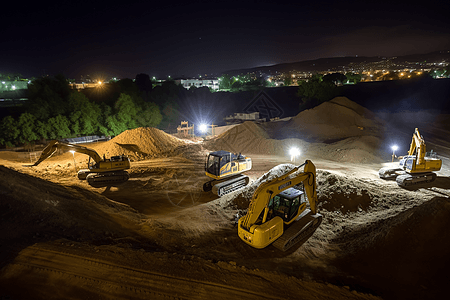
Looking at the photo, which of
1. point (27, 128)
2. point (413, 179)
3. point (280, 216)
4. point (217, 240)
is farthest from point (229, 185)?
point (27, 128)

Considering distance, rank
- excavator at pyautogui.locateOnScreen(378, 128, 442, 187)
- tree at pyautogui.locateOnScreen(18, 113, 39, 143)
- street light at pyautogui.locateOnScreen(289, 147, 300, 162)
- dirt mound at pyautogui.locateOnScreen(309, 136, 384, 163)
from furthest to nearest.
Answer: tree at pyautogui.locateOnScreen(18, 113, 39, 143), street light at pyautogui.locateOnScreen(289, 147, 300, 162), dirt mound at pyautogui.locateOnScreen(309, 136, 384, 163), excavator at pyautogui.locateOnScreen(378, 128, 442, 187)

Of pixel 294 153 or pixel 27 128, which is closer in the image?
pixel 294 153

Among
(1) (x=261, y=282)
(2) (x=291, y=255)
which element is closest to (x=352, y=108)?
(2) (x=291, y=255)

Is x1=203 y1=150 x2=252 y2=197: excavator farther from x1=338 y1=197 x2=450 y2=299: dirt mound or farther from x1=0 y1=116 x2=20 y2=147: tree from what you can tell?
x1=0 y1=116 x2=20 y2=147: tree

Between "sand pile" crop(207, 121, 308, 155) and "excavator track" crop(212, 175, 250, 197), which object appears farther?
"sand pile" crop(207, 121, 308, 155)

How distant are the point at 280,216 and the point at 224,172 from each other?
530 cm

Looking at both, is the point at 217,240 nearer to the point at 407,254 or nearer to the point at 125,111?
the point at 407,254

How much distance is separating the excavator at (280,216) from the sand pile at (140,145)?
48.9ft

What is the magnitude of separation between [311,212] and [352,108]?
2653 cm

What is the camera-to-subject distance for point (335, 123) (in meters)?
27.0

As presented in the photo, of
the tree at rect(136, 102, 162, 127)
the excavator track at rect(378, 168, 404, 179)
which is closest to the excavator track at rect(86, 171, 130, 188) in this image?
the excavator track at rect(378, 168, 404, 179)

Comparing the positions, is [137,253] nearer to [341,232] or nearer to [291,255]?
[291,255]

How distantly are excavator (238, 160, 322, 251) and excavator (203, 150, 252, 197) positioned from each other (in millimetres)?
4769

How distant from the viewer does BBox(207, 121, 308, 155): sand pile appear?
70.1 ft
